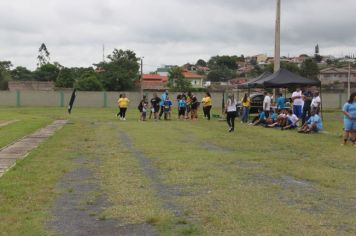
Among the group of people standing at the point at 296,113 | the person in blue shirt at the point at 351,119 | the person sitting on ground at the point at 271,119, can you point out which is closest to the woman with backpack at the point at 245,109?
the group of people standing at the point at 296,113

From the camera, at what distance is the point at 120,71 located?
87.2 meters

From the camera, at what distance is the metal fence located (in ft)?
174

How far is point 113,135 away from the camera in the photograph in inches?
751

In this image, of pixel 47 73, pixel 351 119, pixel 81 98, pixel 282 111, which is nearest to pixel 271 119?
pixel 282 111

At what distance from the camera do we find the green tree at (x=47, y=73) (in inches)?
4118

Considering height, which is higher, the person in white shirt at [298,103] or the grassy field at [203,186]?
the person in white shirt at [298,103]

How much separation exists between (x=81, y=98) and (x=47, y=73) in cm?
5371

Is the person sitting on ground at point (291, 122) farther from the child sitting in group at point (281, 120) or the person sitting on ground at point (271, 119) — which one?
the person sitting on ground at point (271, 119)

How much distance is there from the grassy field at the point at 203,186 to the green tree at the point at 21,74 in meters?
95.3

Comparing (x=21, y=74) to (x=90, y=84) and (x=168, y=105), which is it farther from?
(x=168, y=105)

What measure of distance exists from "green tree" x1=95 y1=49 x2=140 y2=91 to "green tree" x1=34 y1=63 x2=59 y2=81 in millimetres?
13654

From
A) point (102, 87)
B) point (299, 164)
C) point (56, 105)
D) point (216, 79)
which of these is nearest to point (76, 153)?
point (299, 164)

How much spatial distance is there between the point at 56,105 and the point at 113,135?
35846 mm

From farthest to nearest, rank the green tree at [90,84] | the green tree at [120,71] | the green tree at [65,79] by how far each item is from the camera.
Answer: the green tree at [65,79] → the green tree at [120,71] → the green tree at [90,84]
